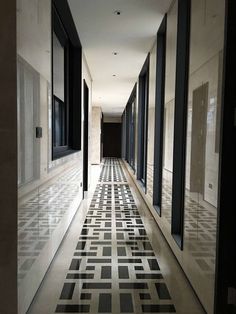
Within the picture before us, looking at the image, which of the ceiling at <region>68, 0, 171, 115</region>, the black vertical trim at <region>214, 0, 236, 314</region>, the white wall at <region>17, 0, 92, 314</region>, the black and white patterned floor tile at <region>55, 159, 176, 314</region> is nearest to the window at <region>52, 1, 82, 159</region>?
the ceiling at <region>68, 0, 171, 115</region>

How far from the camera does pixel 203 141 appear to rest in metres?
2.63

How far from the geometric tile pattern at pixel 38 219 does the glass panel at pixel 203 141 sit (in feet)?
4.54

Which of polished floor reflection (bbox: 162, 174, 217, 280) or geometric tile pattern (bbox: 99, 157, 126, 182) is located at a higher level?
polished floor reflection (bbox: 162, 174, 217, 280)

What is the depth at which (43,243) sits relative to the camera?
2.97 meters

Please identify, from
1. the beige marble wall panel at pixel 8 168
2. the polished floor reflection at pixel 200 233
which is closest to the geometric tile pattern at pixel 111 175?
the polished floor reflection at pixel 200 233

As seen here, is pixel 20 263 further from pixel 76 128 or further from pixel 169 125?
pixel 76 128

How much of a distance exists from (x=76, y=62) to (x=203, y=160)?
4180 millimetres

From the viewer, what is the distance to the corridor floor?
99.7 inches

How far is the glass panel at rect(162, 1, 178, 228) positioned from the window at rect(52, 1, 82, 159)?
1.50m

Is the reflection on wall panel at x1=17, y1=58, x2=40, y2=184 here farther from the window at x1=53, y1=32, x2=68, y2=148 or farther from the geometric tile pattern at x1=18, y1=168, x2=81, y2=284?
the window at x1=53, y1=32, x2=68, y2=148

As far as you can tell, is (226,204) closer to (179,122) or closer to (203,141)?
(203,141)

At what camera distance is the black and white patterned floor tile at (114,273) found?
8.32 feet

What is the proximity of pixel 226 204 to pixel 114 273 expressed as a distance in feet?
5.00

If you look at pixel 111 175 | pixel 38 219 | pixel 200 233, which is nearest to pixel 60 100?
pixel 38 219
